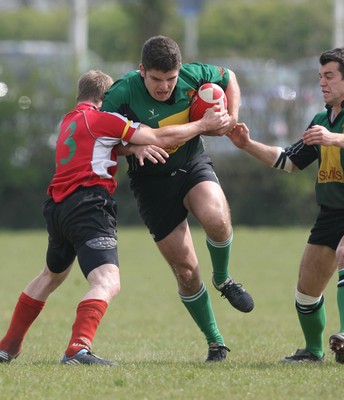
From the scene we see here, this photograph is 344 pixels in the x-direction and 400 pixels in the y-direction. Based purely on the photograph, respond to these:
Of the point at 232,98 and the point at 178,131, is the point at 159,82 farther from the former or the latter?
the point at 232,98

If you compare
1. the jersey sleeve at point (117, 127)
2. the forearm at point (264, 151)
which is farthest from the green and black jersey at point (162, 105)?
the forearm at point (264, 151)

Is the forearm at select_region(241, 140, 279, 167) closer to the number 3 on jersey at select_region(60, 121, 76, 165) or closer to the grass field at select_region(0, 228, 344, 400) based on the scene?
the number 3 on jersey at select_region(60, 121, 76, 165)

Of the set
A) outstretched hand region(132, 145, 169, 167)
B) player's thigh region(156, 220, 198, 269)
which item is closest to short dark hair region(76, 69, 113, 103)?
outstretched hand region(132, 145, 169, 167)

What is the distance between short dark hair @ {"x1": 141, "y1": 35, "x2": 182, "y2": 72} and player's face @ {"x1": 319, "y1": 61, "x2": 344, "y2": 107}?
1.03 m

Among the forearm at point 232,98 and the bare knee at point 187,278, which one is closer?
the bare knee at point 187,278

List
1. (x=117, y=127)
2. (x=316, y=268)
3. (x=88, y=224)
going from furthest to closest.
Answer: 1. (x=316, y=268)
2. (x=117, y=127)
3. (x=88, y=224)

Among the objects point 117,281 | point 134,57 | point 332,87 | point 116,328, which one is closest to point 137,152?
point 117,281

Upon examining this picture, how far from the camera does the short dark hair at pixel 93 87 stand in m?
7.86

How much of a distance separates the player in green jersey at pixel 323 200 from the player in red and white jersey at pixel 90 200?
704 millimetres

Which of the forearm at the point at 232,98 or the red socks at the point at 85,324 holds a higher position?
the forearm at the point at 232,98

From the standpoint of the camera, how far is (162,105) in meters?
7.88

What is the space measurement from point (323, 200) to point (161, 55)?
1519 millimetres

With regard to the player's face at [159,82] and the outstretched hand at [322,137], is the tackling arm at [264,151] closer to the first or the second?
the player's face at [159,82]

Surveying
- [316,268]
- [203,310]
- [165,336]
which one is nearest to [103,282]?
[203,310]
